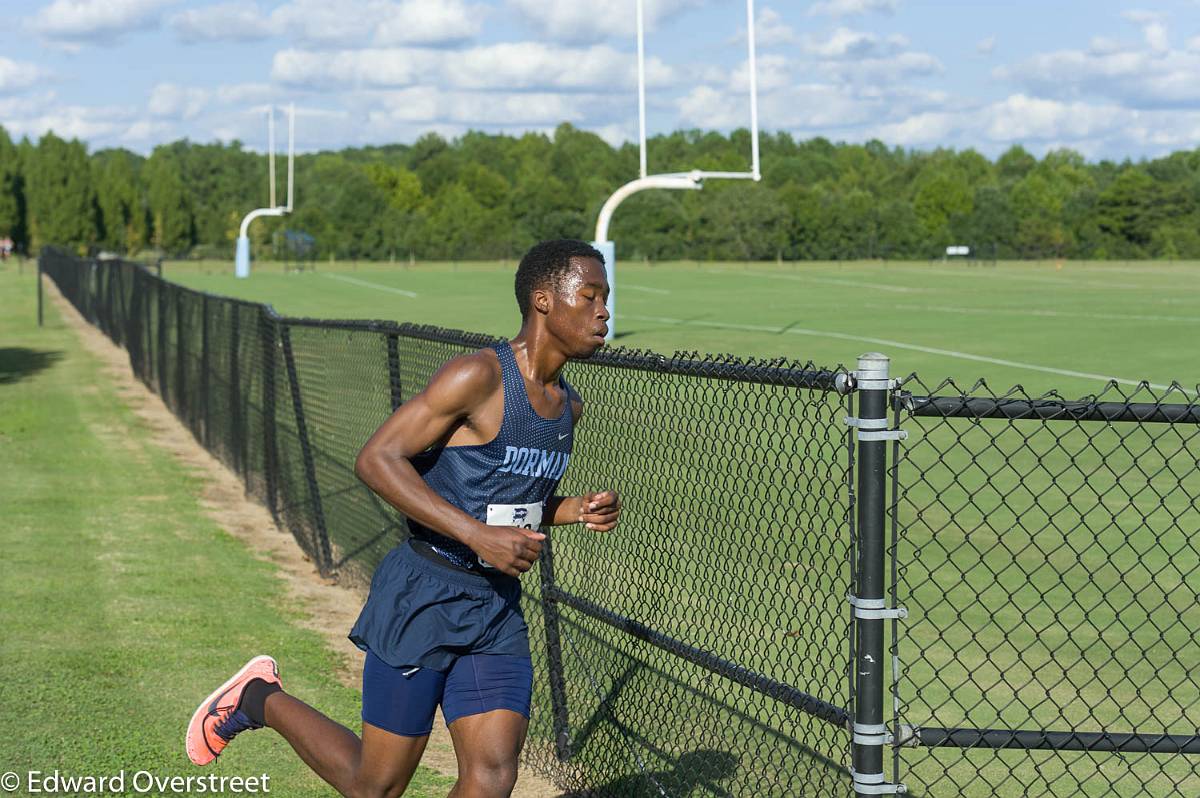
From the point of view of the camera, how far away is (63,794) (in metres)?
5.69

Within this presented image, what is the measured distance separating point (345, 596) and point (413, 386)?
5.84 feet

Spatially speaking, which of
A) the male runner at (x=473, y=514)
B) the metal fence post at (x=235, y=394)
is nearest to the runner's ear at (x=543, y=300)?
the male runner at (x=473, y=514)

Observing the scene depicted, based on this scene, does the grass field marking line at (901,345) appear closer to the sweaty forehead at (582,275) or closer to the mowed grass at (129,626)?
the mowed grass at (129,626)

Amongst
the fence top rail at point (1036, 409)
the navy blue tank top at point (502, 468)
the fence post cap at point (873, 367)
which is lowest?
the navy blue tank top at point (502, 468)

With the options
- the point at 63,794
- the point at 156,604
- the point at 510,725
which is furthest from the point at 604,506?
the point at 156,604

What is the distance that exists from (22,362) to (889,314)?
803 inches

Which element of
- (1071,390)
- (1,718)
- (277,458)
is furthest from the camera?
(1071,390)

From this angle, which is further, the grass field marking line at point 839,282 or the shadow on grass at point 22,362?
the grass field marking line at point 839,282

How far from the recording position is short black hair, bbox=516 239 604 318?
4.29m

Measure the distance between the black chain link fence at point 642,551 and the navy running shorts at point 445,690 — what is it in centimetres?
79

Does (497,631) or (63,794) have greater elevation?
(497,631)

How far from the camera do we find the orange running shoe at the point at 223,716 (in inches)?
206

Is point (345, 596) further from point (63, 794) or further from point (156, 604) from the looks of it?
point (63, 794)

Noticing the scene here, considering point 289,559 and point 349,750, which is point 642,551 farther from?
point 349,750
